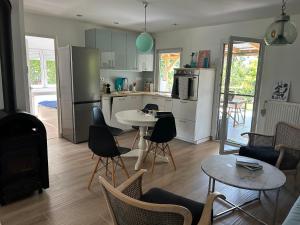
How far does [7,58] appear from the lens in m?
2.42

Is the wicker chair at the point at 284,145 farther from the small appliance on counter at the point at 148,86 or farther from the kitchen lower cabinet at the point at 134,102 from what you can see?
the small appliance on counter at the point at 148,86

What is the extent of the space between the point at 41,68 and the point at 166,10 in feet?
17.6

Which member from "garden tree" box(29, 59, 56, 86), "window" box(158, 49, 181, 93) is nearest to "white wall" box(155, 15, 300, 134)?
"window" box(158, 49, 181, 93)

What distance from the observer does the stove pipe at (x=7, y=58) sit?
237 cm

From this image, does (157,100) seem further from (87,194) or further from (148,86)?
(87,194)

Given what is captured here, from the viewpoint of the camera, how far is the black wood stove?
238 cm

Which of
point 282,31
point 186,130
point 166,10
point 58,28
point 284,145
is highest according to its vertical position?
point 166,10

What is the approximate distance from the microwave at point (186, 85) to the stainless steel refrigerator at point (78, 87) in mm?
1662

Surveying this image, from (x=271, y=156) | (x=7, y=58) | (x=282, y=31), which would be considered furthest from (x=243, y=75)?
(x=7, y=58)

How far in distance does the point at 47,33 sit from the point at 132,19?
1.67 m

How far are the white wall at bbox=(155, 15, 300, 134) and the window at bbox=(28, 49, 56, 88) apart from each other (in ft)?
14.5

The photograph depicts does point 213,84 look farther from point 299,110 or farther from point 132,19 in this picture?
point 132,19

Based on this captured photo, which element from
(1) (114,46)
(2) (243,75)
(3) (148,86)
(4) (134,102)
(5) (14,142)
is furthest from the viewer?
(3) (148,86)

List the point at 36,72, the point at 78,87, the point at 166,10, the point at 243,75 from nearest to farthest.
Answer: the point at 166,10 < the point at 78,87 < the point at 243,75 < the point at 36,72
